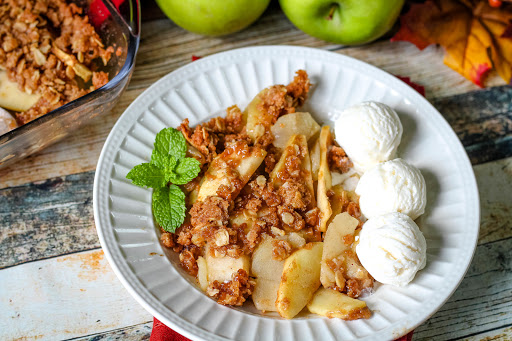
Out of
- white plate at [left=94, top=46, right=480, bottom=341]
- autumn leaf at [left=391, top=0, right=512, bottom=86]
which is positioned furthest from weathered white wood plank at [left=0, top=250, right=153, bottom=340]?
autumn leaf at [left=391, top=0, right=512, bottom=86]

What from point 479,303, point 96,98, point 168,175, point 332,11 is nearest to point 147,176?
point 168,175

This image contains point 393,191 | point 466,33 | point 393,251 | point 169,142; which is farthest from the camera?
point 466,33

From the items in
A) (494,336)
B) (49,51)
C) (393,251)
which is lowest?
(494,336)

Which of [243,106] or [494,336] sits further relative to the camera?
[243,106]

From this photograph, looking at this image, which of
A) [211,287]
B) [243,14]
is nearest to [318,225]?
[211,287]

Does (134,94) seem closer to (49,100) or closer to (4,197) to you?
(49,100)

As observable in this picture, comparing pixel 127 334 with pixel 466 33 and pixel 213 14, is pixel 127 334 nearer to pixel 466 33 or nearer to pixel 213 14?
pixel 213 14
